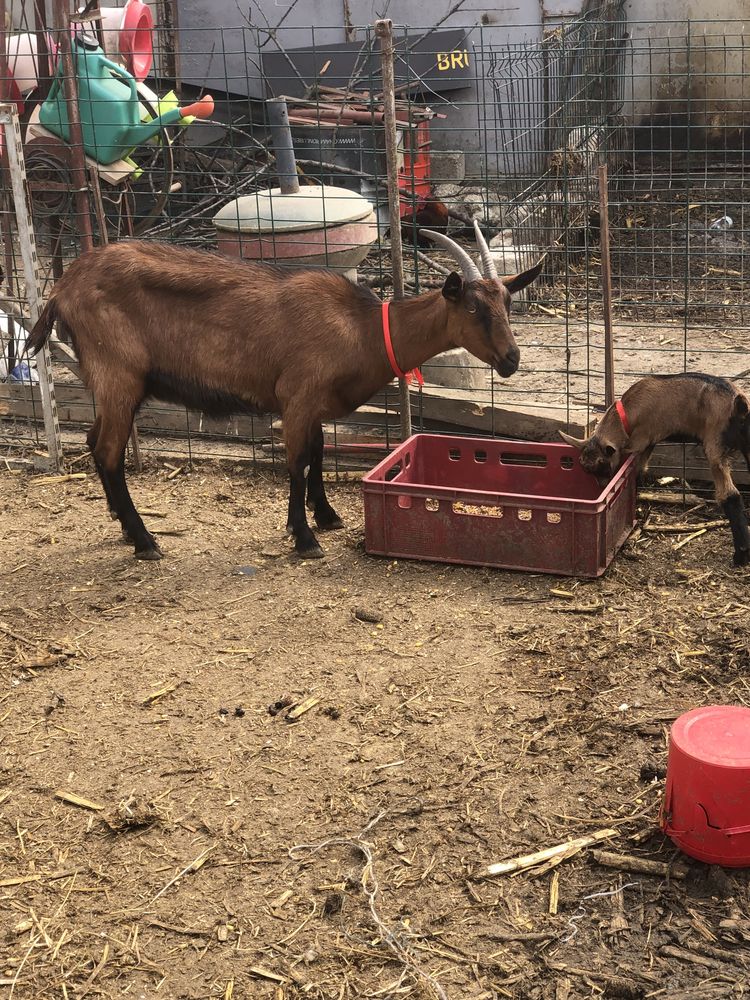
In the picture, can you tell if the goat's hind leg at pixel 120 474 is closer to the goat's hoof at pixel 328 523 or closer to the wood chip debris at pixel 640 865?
the goat's hoof at pixel 328 523

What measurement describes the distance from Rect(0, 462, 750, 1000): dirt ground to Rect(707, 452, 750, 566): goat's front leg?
0.13 m

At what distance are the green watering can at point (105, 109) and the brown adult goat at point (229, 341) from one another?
81.6 inches

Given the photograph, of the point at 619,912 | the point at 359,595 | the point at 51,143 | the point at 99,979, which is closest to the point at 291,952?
the point at 99,979

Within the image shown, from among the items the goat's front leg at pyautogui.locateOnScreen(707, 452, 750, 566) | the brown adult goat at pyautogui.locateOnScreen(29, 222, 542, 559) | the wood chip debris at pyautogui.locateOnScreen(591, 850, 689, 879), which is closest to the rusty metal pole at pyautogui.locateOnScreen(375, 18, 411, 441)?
the brown adult goat at pyautogui.locateOnScreen(29, 222, 542, 559)

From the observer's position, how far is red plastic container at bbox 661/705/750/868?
333cm

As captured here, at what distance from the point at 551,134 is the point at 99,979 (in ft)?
31.7

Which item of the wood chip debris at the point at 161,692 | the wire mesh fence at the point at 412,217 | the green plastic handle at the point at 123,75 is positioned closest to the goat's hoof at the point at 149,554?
the wood chip debris at the point at 161,692

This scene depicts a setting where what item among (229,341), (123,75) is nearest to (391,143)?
(229,341)

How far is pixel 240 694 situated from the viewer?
15.3 feet

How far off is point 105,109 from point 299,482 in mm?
3599

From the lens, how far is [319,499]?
6.27 meters

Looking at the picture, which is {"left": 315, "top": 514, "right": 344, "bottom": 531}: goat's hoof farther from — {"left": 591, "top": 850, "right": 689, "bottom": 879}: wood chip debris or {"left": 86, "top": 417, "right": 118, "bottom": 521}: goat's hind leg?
{"left": 591, "top": 850, "right": 689, "bottom": 879}: wood chip debris

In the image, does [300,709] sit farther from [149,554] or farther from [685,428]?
[685,428]

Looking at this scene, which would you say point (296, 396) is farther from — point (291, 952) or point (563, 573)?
point (291, 952)
